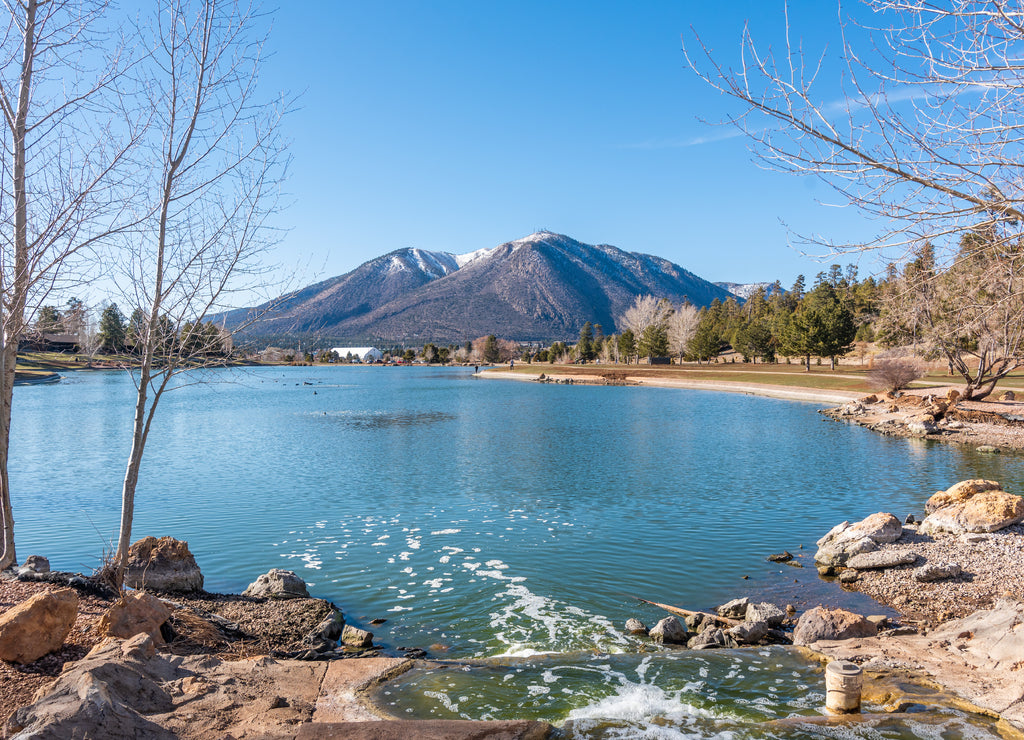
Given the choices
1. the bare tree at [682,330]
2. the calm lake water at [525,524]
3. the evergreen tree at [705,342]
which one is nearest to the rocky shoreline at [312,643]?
the calm lake water at [525,524]

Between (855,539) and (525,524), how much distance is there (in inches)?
295

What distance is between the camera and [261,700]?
21.6 feet

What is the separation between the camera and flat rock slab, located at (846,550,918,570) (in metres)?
12.2

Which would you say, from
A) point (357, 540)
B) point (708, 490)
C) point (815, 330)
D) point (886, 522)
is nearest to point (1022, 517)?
point (886, 522)

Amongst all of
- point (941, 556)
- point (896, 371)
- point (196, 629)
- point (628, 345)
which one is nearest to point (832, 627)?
point (941, 556)

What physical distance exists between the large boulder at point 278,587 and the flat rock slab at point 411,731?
5.34m

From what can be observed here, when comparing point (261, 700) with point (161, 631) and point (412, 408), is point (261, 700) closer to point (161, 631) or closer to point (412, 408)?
point (161, 631)

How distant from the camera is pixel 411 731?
565cm

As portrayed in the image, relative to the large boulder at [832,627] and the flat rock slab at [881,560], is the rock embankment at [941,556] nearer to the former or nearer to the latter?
the flat rock slab at [881,560]

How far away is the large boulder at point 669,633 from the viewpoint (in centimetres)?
945

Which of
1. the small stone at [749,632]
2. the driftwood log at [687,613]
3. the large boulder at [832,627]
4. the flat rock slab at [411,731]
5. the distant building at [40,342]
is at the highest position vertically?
the distant building at [40,342]

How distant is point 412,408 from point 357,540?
35904 mm

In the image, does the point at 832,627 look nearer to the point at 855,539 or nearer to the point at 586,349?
the point at 855,539

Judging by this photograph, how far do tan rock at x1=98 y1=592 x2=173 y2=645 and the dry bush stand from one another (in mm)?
48961
